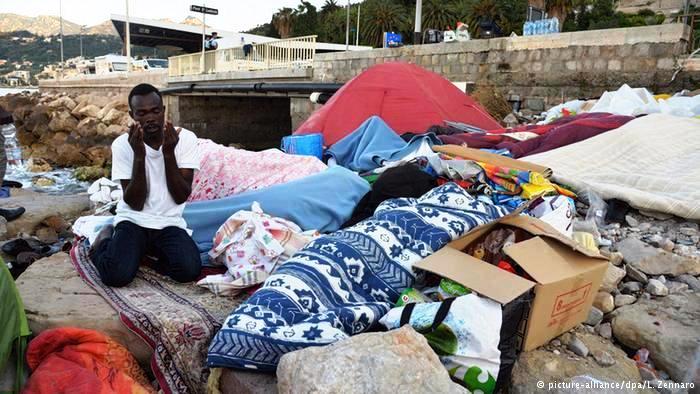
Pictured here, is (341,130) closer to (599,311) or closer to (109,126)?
(599,311)

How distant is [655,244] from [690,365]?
111 cm

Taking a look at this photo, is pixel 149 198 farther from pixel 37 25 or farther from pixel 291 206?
pixel 37 25

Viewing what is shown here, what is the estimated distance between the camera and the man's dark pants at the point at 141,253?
8.27 feet

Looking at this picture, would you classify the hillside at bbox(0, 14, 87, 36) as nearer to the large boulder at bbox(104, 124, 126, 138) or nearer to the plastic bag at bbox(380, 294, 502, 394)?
the large boulder at bbox(104, 124, 126, 138)

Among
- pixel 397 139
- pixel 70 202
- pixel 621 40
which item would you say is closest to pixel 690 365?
pixel 397 139

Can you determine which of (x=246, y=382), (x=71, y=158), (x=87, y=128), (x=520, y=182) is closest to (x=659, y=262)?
(x=520, y=182)

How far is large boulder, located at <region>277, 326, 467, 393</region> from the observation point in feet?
4.68

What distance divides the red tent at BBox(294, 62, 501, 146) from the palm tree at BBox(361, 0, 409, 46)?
22480 millimetres

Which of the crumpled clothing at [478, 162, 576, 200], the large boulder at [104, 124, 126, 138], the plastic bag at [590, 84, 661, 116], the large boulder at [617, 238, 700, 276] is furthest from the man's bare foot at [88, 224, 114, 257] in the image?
the large boulder at [104, 124, 126, 138]

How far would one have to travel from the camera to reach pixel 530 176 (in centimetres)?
322

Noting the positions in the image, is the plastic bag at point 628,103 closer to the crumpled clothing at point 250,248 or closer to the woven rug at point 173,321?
the crumpled clothing at point 250,248

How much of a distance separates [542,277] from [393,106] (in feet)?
14.5

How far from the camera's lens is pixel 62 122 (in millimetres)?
20312

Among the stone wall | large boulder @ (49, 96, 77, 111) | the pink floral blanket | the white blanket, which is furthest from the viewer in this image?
large boulder @ (49, 96, 77, 111)
